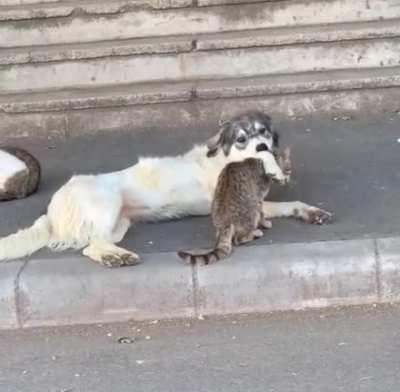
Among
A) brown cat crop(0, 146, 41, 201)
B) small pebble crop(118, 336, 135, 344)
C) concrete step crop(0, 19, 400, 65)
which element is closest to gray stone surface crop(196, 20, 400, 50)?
concrete step crop(0, 19, 400, 65)

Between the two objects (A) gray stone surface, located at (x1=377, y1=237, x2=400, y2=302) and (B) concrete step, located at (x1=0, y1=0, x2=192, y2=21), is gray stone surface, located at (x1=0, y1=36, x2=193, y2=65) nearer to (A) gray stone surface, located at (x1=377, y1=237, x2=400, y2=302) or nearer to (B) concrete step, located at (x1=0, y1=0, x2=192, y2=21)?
(B) concrete step, located at (x1=0, y1=0, x2=192, y2=21)

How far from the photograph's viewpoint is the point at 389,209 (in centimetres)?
600

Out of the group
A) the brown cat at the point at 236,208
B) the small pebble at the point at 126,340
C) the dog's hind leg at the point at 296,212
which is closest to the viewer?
the small pebble at the point at 126,340

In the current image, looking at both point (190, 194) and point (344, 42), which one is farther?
point (344, 42)

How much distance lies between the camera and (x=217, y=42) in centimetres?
866

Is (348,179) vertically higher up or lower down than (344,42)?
lower down

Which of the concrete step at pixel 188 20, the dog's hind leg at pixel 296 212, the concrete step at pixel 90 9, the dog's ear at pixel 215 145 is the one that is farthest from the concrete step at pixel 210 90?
A: the dog's hind leg at pixel 296 212

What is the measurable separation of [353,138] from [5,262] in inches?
136

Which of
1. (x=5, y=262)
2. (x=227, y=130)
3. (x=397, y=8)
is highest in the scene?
(x=397, y=8)

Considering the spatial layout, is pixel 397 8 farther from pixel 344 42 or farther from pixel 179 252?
pixel 179 252

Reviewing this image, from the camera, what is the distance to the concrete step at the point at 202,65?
342 inches

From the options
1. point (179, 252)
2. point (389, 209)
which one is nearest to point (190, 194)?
point (179, 252)

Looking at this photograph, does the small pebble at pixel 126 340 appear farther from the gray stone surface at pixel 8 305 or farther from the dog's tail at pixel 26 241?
the dog's tail at pixel 26 241

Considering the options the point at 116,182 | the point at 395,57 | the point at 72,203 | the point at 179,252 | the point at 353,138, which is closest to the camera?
the point at 179,252
